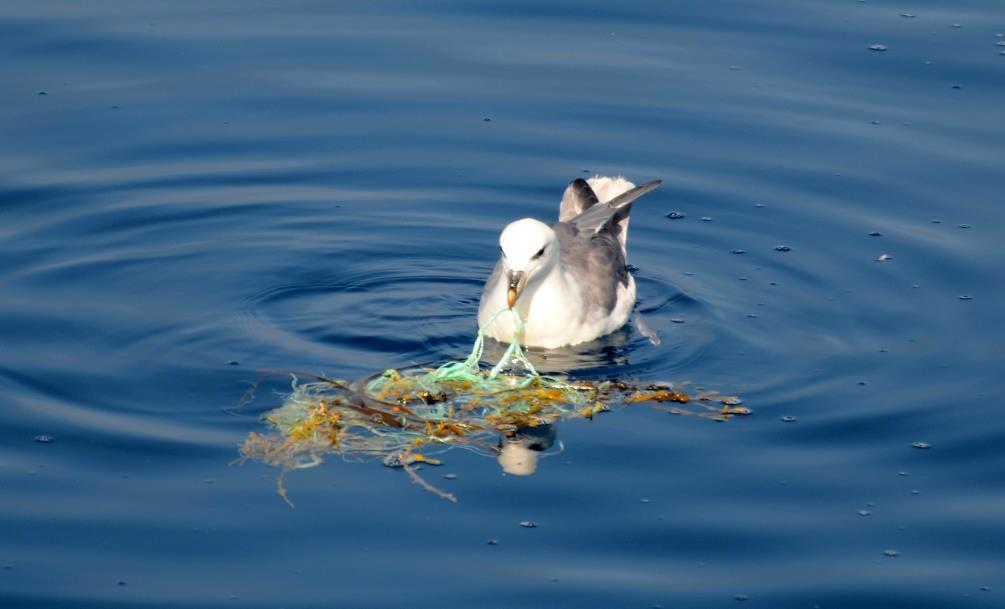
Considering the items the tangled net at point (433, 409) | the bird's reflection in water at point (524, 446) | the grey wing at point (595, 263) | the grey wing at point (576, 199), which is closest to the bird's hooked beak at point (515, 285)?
the tangled net at point (433, 409)

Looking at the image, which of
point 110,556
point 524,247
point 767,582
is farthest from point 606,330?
point 110,556

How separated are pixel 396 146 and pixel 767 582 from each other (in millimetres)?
6453

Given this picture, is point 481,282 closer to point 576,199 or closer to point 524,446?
point 576,199

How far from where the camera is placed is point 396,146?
43.9 ft

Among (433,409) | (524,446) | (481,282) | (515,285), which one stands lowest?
(524,446)

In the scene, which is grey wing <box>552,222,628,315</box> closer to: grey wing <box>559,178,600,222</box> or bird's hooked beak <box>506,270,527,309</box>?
grey wing <box>559,178,600,222</box>

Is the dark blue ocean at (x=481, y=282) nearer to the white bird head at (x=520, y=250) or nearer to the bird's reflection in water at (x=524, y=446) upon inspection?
the bird's reflection in water at (x=524, y=446)

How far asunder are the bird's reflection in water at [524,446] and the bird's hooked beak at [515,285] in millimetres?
812

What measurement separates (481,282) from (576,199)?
899 mm

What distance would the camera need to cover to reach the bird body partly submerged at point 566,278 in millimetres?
9914

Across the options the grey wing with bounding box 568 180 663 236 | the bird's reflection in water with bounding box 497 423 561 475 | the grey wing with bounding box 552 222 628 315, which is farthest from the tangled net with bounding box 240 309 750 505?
the grey wing with bounding box 568 180 663 236

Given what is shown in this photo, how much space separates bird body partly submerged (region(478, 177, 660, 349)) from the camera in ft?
32.5

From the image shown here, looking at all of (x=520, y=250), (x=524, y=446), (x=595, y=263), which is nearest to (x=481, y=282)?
(x=595, y=263)

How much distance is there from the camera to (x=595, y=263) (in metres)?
11.0
